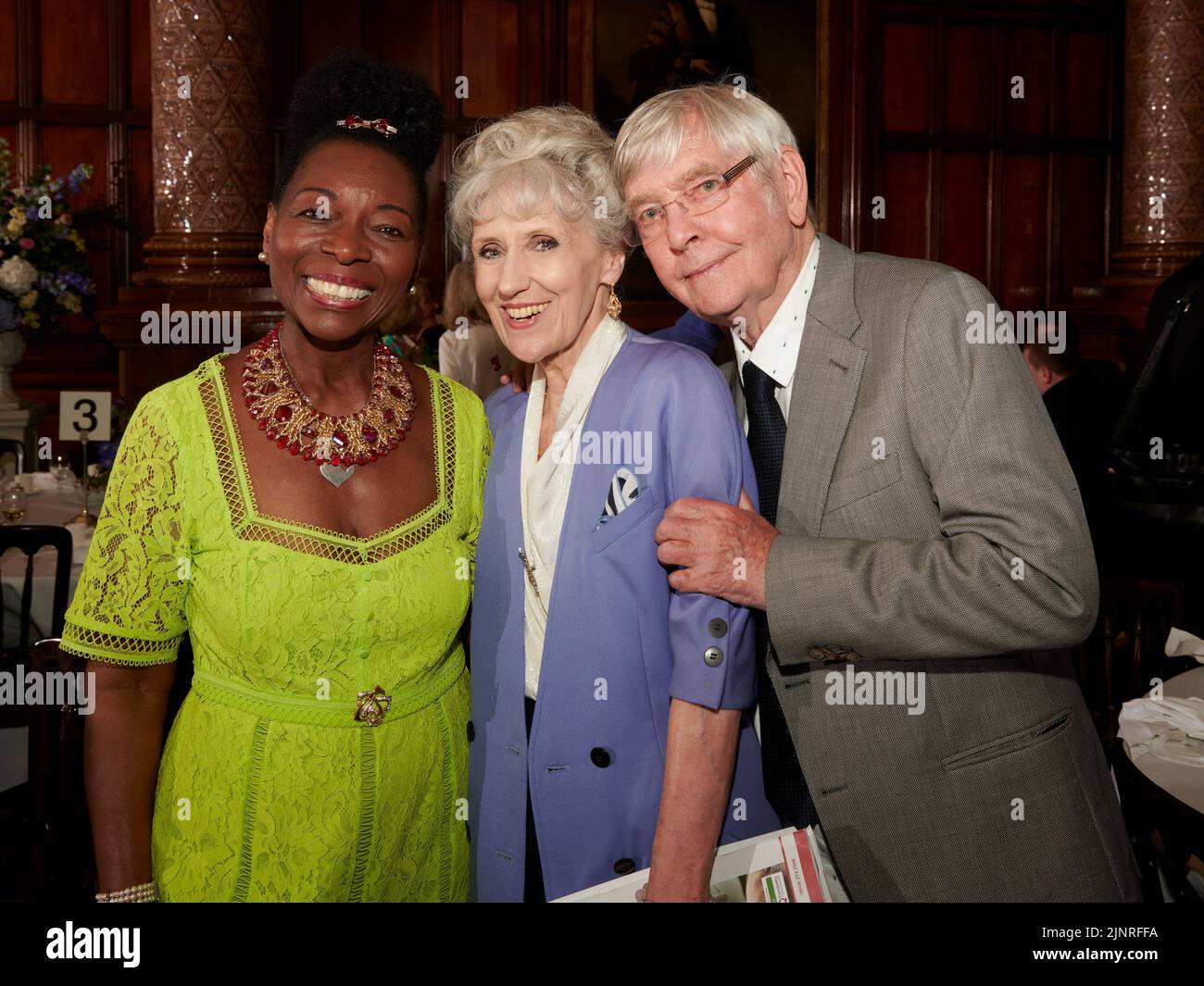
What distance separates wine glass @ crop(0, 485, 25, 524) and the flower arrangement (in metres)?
1.27

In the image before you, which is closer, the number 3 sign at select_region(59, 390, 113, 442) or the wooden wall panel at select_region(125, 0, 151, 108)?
the number 3 sign at select_region(59, 390, 113, 442)

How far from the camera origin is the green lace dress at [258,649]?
167 cm

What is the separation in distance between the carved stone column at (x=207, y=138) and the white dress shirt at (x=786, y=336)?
4.75 meters

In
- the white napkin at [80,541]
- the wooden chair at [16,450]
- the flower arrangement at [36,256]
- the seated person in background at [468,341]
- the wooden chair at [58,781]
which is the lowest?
the wooden chair at [58,781]

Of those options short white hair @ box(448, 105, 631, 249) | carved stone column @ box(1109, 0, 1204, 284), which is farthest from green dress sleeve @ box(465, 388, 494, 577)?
carved stone column @ box(1109, 0, 1204, 284)

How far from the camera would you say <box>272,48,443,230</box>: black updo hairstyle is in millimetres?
1750

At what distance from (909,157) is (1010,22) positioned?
4.05ft

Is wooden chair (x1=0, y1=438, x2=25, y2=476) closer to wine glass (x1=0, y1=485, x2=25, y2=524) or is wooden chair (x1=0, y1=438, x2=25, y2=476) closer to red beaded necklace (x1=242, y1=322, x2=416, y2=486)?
wine glass (x1=0, y1=485, x2=25, y2=524)

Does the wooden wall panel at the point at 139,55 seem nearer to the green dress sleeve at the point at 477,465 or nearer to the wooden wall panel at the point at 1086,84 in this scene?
the wooden wall panel at the point at 1086,84

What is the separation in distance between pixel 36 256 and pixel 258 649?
4.68m

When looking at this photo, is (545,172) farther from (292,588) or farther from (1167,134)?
(1167,134)

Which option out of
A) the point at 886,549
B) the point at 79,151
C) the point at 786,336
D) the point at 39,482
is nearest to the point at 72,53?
the point at 79,151

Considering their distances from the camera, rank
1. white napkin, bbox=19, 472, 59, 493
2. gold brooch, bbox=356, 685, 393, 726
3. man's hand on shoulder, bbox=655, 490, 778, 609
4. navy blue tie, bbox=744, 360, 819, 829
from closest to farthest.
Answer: man's hand on shoulder, bbox=655, 490, 778, 609, gold brooch, bbox=356, 685, 393, 726, navy blue tie, bbox=744, 360, 819, 829, white napkin, bbox=19, 472, 59, 493

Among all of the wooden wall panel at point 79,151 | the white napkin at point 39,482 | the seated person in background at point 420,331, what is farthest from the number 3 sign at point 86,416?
the wooden wall panel at point 79,151
